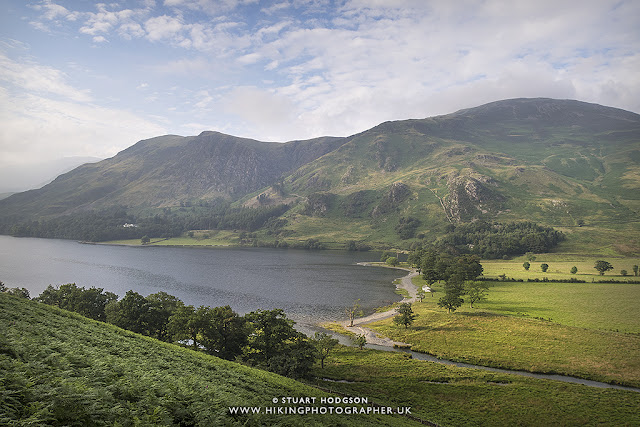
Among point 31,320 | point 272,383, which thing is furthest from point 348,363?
point 31,320

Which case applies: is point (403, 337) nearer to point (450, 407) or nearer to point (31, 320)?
point (450, 407)

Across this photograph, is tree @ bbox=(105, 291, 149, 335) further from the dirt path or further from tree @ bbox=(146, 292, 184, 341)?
the dirt path

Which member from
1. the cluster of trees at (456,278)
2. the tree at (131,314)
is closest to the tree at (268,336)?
the tree at (131,314)

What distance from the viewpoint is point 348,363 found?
66375mm

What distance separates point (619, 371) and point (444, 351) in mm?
30288

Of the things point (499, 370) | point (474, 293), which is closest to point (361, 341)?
point (499, 370)

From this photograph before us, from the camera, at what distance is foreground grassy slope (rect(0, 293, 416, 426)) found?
14398 millimetres

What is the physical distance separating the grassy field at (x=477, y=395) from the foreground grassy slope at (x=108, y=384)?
11.9 meters

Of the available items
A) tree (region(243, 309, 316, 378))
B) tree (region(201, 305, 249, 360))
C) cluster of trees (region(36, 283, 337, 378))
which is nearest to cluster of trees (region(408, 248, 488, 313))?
cluster of trees (region(36, 283, 337, 378))

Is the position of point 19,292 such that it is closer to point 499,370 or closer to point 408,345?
point 408,345

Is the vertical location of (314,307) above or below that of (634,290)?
below

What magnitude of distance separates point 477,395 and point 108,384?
175 ft

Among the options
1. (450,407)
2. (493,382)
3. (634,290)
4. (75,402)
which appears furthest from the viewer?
(634,290)

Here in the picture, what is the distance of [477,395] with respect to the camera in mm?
51562
